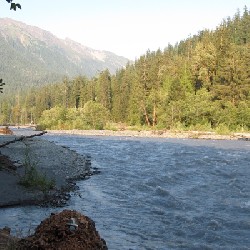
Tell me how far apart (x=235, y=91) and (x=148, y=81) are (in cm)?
2282

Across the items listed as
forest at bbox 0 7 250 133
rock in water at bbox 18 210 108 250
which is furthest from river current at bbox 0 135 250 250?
forest at bbox 0 7 250 133

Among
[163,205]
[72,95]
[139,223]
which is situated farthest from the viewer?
[72,95]

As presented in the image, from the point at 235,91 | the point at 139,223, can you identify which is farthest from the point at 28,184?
the point at 235,91

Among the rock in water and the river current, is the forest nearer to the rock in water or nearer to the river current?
the river current

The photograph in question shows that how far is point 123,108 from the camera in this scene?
129000 mm

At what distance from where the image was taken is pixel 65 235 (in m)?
7.02

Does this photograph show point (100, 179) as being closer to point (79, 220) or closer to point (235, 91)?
point (79, 220)

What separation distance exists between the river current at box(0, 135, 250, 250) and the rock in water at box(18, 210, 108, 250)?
1.86m

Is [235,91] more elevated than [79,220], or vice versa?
[235,91]

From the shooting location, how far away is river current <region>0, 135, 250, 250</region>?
12180 mm

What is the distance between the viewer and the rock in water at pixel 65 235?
6898 mm

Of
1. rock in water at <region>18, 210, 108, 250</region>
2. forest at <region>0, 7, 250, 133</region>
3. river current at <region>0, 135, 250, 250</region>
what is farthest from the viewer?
forest at <region>0, 7, 250, 133</region>

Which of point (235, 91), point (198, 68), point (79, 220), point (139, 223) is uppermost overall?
point (198, 68)

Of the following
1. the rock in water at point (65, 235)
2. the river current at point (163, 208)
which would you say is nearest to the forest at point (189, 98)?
the river current at point (163, 208)
